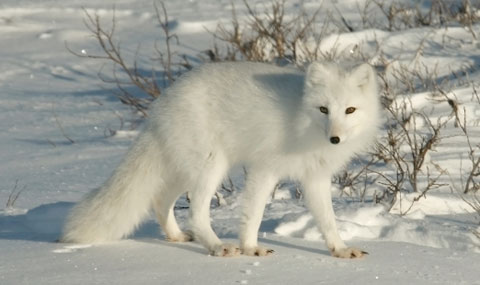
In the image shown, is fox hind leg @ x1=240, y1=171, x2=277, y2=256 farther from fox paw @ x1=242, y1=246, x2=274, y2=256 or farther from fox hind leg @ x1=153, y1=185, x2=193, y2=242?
fox hind leg @ x1=153, y1=185, x2=193, y2=242

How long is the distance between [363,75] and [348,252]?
761 mm

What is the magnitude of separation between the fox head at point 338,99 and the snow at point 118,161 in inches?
21.8

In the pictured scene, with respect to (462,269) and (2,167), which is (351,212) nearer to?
(462,269)

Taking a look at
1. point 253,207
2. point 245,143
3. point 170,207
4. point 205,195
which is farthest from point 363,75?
point 170,207

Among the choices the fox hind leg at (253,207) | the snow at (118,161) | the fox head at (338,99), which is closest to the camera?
the snow at (118,161)

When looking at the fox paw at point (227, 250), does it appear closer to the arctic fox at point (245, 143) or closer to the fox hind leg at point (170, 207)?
the arctic fox at point (245, 143)

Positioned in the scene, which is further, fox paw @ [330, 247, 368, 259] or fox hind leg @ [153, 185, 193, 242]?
fox hind leg @ [153, 185, 193, 242]

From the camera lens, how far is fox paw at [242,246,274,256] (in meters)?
4.06

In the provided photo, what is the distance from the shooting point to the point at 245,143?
13.7 ft

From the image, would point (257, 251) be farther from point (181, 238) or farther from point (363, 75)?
point (363, 75)

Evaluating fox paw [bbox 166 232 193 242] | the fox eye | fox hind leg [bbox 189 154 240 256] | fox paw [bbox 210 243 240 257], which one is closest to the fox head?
the fox eye

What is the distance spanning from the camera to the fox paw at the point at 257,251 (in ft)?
13.3

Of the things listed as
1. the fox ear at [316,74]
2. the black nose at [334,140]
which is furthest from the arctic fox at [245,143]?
the black nose at [334,140]

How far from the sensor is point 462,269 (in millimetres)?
3770
